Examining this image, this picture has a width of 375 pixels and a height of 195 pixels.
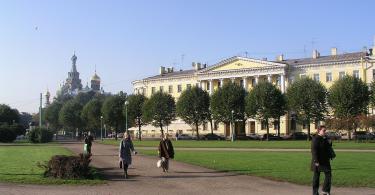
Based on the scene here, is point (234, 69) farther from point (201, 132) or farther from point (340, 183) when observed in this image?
point (340, 183)

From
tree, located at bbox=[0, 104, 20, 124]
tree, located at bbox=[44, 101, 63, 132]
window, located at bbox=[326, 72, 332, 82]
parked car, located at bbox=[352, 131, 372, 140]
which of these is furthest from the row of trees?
tree, located at bbox=[44, 101, 63, 132]

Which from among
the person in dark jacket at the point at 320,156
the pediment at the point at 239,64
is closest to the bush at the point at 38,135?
the pediment at the point at 239,64

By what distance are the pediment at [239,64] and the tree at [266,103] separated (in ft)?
51.6

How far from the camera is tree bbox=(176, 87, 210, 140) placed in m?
101

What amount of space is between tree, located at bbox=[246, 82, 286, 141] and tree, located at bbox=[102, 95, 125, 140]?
116 ft

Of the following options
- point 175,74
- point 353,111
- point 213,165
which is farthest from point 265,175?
point 175,74

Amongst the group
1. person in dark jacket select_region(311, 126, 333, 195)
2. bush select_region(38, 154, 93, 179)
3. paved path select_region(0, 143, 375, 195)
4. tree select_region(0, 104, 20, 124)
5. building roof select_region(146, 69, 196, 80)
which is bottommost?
paved path select_region(0, 143, 375, 195)

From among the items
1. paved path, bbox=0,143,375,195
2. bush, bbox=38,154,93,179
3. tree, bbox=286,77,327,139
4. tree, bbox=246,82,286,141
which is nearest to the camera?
paved path, bbox=0,143,375,195

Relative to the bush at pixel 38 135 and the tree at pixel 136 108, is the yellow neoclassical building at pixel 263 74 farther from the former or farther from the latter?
the bush at pixel 38 135

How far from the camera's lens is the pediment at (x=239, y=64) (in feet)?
358

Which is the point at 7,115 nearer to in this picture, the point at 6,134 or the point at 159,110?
the point at 6,134

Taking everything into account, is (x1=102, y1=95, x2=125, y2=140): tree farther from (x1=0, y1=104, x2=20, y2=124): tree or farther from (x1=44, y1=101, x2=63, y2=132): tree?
(x1=44, y1=101, x2=63, y2=132): tree

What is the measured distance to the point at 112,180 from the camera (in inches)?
865

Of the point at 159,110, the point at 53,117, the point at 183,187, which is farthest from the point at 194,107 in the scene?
the point at 183,187
